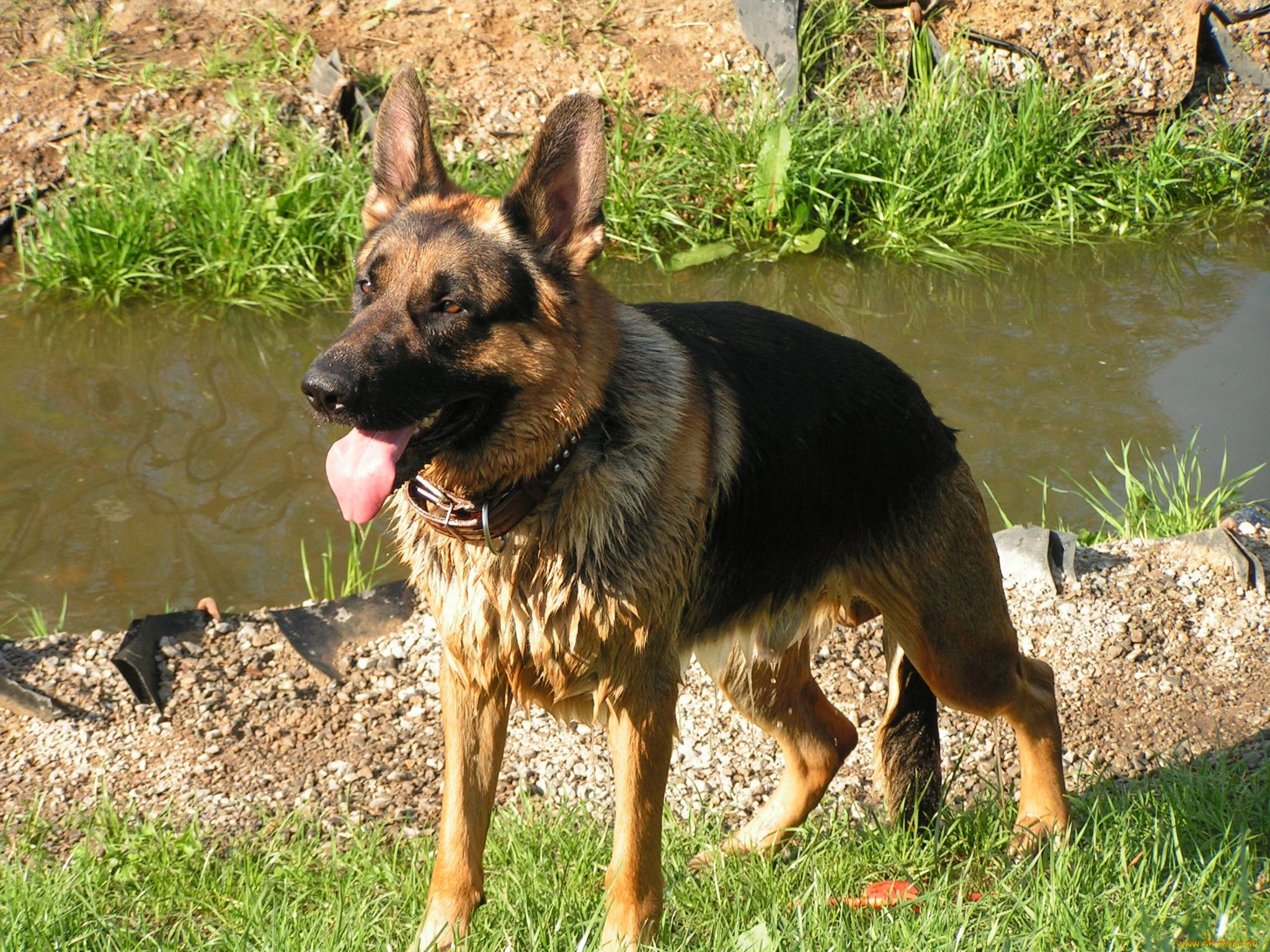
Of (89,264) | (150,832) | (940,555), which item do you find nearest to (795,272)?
(89,264)

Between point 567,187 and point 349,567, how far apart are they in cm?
260

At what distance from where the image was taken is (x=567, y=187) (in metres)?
2.98

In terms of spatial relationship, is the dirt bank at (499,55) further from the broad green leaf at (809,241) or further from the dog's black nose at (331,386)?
the dog's black nose at (331,386)

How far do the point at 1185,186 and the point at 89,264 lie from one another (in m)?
6.59

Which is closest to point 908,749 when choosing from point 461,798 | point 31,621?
point 461,798

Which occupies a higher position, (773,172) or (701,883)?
(773,172)

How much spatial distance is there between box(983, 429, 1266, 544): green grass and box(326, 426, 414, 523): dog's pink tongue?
3.46m

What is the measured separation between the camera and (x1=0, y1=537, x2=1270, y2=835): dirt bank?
4.04 meters

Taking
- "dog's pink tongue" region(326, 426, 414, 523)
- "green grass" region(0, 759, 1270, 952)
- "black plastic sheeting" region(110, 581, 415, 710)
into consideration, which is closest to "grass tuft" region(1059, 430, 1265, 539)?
"green grass" region(0, 759, 1270, 952)

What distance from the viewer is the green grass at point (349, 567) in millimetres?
5145

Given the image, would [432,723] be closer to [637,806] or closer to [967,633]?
[637,806]

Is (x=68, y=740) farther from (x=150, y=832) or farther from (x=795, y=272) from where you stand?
(x=795, y=272)

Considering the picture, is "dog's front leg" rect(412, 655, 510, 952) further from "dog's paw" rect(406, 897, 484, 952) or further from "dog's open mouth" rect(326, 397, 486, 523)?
"dog's open mouth" rect(326, 397, 486, 523)

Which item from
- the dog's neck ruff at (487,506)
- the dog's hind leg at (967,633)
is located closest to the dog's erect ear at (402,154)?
the dog's neck ruff at (487,506)
